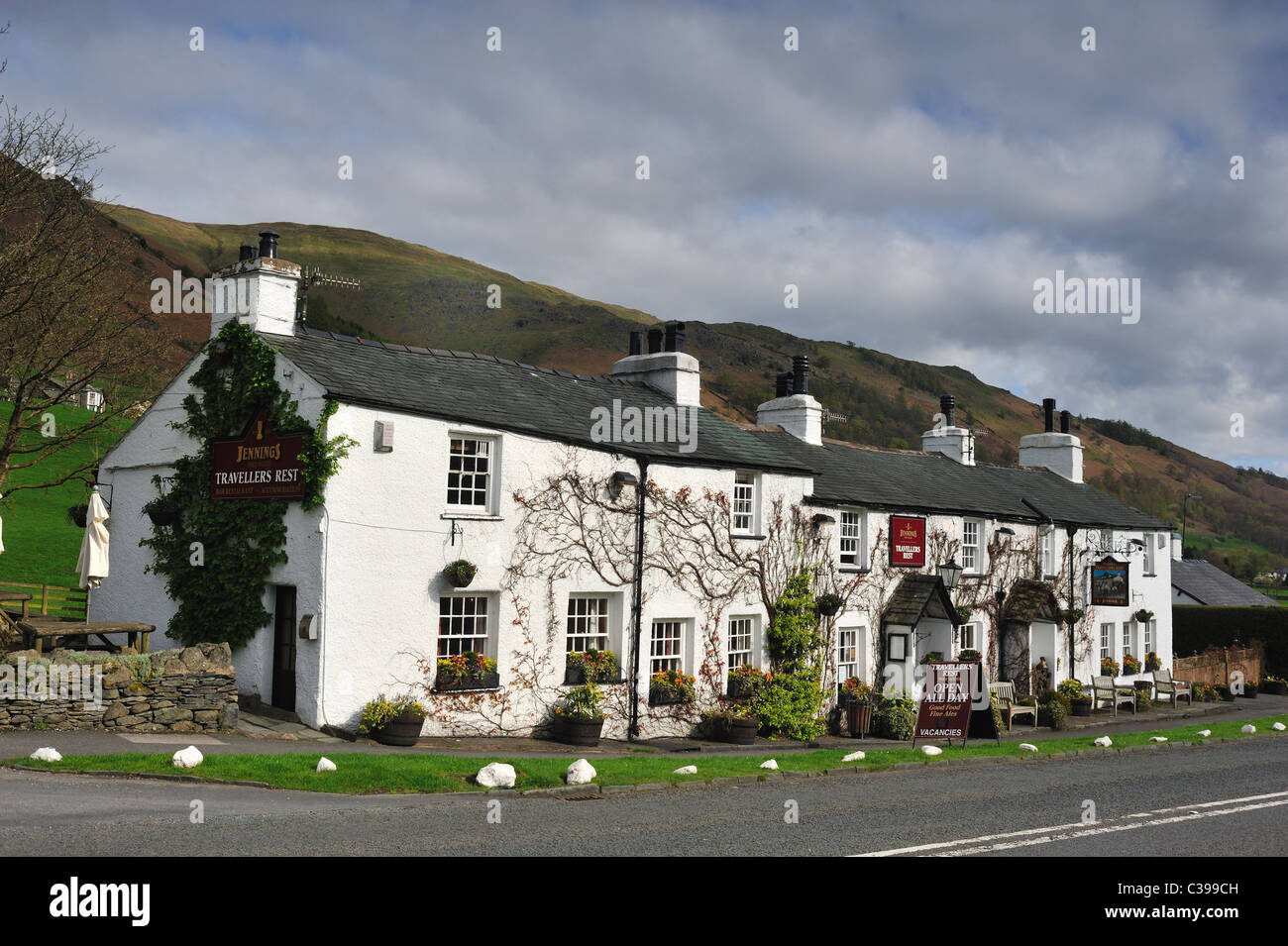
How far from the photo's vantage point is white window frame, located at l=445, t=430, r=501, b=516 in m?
17.8

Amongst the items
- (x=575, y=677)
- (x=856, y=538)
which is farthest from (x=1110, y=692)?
(x=575, y=677)

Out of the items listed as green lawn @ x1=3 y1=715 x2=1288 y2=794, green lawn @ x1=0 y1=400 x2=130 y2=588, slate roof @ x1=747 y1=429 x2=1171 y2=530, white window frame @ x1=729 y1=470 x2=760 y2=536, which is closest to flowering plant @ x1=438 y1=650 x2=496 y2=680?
green lawn @ x1=3 y1=715 x2=1288 y2=794

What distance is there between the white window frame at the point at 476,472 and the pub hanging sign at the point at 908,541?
12.3 m

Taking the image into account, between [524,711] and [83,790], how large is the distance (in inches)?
330

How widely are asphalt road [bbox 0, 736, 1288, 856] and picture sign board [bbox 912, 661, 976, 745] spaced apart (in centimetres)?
423

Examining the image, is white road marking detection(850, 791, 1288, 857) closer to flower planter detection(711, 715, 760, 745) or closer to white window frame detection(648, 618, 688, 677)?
flower planter detection(711, 715, 760, 745)

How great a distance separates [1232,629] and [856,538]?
2499cm

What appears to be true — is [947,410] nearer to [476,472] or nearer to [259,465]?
[476,472]

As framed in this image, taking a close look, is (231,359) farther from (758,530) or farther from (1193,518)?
(1193,518)

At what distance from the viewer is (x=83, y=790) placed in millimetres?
10883

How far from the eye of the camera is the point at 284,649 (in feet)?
56.4

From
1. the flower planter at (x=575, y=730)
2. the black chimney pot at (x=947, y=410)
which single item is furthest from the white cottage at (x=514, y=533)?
the black chimney pot at (x=947, y=410)
